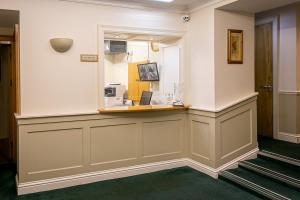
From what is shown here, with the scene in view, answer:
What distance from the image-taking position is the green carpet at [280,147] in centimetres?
427

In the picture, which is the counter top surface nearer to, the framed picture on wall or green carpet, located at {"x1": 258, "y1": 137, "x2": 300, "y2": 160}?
the framed picture on wall

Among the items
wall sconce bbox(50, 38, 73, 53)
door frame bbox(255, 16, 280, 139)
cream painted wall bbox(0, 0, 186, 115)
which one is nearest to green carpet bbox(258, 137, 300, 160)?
door frame bbox(255, 16, 280, 139)

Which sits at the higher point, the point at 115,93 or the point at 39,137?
the point at 115,93

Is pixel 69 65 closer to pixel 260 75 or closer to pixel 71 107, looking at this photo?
pixel 71 107

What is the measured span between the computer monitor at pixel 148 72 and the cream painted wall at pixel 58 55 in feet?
4.62

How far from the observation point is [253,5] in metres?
3.73

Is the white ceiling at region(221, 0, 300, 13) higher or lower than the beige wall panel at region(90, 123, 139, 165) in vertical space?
higher

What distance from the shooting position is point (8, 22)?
13.4 feet

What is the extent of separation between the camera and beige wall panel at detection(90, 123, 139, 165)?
12.7 feet

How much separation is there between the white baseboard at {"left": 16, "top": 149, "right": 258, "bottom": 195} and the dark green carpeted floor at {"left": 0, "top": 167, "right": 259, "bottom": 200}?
0.08 m

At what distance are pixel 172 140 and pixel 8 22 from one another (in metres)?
2.88

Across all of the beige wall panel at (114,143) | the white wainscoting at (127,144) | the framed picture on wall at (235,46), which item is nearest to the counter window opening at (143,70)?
the white wainscoting at (127,144)

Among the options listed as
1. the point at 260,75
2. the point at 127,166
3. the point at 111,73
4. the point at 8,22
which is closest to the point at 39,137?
the point at 127,166

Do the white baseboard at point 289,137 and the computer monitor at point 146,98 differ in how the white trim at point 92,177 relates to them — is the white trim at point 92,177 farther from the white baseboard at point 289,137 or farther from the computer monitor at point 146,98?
the white baseboard at point 289,137
